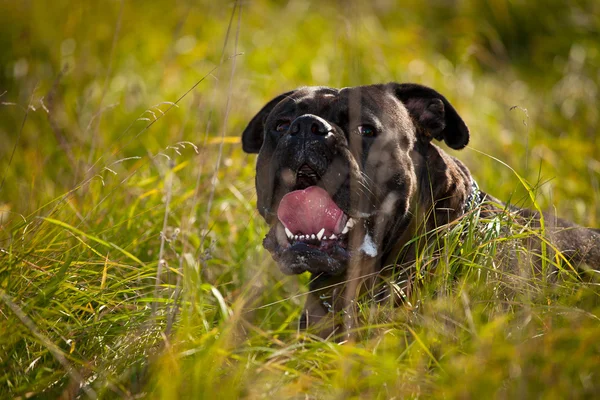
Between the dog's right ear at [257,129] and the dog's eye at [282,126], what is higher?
the dog's eye at [282,126]

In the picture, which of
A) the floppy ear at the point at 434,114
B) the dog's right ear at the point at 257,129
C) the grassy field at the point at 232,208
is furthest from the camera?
the dog's right ear at the point at 257,129

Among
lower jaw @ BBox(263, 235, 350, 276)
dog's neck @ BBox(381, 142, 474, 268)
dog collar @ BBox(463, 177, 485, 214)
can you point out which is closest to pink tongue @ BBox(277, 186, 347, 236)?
lower jaw @ BBox(263, 235, 350, 276)

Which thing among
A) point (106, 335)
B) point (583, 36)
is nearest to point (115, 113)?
point (106, 335)

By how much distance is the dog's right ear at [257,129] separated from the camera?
381 cm

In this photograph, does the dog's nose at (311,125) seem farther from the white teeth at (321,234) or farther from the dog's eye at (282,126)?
the white teeth at (321,234)

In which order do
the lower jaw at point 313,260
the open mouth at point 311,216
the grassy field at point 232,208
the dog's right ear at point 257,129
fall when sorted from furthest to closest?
1. the dog's right ear at point 257,129
2. the open mouth at point 311,216
3. the lower jaw at point 313,260
4. the grassy field at point 232,208

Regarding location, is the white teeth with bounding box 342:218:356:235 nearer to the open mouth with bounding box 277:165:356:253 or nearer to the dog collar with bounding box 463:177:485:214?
the open mouth with bounding box 277:165:356:253

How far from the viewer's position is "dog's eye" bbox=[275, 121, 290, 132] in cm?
348

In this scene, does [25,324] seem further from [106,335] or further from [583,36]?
[583,36]

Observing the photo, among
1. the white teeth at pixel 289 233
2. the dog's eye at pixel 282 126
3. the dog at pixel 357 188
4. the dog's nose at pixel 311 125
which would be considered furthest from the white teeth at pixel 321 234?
the dog's eye at pixel 282 126

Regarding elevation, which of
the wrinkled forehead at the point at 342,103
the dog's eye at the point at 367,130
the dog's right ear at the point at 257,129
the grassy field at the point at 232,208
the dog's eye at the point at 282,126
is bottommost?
the grassy field at the point at 232,208

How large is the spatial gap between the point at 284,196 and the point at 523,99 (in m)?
4.23

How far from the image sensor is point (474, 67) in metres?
8.08

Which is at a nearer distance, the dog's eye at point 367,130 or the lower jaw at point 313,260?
the lower jaw at point 313,260
